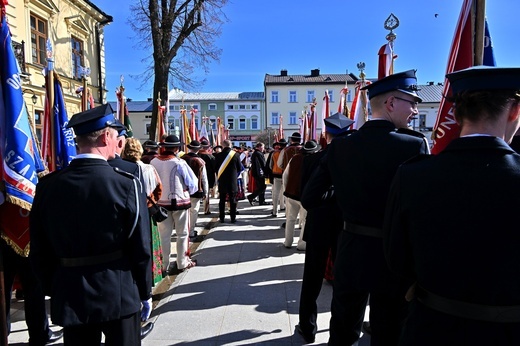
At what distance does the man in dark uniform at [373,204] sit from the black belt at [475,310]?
85 centimetres

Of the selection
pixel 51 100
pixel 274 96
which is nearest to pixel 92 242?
pixel 51 100

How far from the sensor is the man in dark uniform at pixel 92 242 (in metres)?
2.24

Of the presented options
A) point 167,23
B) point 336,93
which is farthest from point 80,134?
point 336,93

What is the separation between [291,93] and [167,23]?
46.5 m

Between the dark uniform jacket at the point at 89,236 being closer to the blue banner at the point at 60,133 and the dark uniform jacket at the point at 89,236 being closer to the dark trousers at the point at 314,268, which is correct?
the dark trousers at the point at 314,268

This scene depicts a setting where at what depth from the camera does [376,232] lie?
246 cm

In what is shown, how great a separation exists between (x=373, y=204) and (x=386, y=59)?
262 cm

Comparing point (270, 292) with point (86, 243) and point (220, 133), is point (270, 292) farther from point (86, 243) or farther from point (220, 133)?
point (220, 133)

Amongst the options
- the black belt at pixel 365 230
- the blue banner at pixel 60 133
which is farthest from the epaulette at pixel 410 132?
the blue banner at pixel 60 133

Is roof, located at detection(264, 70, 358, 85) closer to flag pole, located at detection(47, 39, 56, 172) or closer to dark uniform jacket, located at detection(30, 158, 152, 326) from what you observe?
flag pole, located at detection(47, 39, 56, 172)

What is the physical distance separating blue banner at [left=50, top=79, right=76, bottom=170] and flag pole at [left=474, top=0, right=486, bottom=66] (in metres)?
4.47

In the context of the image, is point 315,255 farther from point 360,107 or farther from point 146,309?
point 360,107

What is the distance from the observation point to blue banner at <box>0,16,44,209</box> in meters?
3.30

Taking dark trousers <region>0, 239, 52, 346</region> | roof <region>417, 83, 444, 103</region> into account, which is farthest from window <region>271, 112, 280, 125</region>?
dark trousers <region>0, 239, 52, 346</region>
